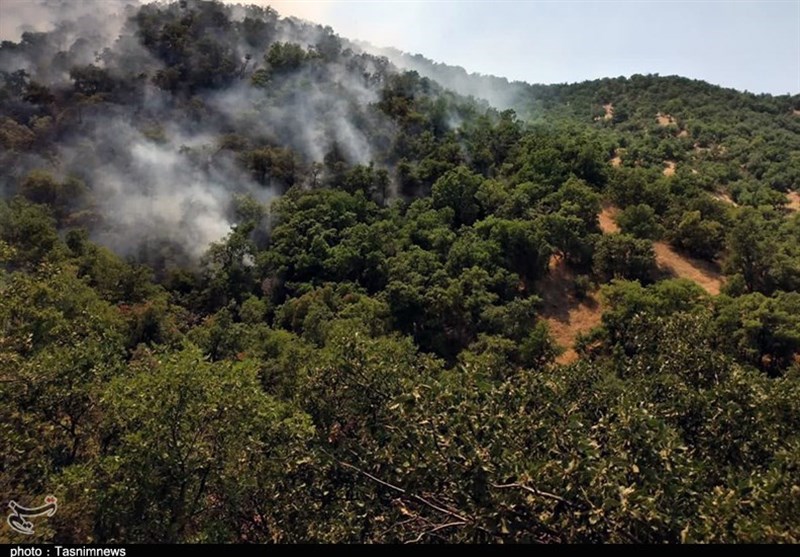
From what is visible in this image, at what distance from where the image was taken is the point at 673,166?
7662cm

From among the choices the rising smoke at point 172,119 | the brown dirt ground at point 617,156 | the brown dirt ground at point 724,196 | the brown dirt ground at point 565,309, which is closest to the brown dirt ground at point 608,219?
the brown dirt ground at point 565,309

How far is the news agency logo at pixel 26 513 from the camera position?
40.0 feet

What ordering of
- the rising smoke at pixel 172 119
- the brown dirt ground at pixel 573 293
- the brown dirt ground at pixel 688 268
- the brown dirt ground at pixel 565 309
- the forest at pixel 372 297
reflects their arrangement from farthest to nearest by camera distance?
the rising smoke at pixel 172 119, the brown dirt ground at pixel 688 268, the brown dirt ground at pixel 573 293, the brown dirt ground at pixel 565 309, the forest at pixel 372 297

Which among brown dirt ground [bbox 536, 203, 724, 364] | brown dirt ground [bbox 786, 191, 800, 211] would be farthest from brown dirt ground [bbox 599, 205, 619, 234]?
brown dirt ground [bbox 786, 191, 800, 211]

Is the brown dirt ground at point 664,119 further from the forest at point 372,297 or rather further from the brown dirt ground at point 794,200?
the brown dirt ground at point 794,200

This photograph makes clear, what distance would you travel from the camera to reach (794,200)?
6769 centimetres

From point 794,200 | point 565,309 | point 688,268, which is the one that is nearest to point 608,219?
point 688,268

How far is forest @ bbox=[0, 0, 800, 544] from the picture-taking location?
11.3 meters

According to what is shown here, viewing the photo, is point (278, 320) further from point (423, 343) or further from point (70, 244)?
point (70, 244)

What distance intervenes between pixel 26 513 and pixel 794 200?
3208 inches

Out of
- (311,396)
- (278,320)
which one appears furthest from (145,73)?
(311,396)

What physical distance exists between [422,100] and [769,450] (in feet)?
Result: 242

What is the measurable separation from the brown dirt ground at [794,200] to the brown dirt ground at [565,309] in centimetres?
3422

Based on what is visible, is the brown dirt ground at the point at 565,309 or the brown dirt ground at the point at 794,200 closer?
the brown dirt ground at the point at 565,309
